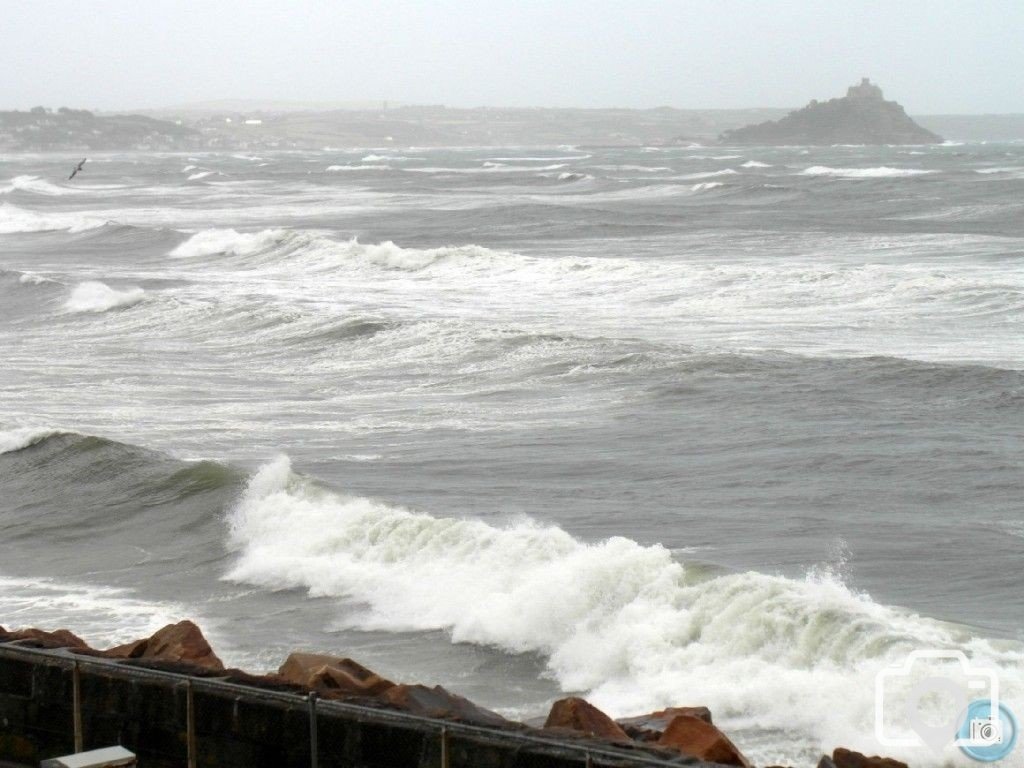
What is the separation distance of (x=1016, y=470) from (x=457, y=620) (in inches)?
261

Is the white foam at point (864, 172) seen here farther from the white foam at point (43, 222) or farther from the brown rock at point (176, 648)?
the brown rock at point (176, 648)

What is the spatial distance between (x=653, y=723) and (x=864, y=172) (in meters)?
83.2

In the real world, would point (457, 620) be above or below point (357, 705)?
below

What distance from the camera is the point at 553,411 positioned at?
20.0 meters

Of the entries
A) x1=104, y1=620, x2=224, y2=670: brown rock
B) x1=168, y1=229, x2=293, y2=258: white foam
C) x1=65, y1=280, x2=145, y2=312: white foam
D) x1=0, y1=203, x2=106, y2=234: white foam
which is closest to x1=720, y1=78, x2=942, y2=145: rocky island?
x1=0, y1=203, x2=106, y2=234: white foam

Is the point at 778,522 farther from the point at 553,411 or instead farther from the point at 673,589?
the point at 553,411

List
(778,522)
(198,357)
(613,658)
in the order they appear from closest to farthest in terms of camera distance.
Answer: (613,658) < (778,522) < (198,357)

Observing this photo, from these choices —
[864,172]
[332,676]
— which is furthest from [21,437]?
[864,172]

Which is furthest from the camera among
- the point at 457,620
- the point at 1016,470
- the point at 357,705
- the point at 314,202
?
the point at 314,202

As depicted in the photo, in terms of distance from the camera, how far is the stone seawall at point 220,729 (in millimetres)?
6652

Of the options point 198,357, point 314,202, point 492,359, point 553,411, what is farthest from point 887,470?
point 314,202

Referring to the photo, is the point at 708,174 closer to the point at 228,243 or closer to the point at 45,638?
the point at 228,243

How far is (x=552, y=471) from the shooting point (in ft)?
53.8

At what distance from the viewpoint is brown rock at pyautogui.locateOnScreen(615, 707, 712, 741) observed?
7.79 metres
